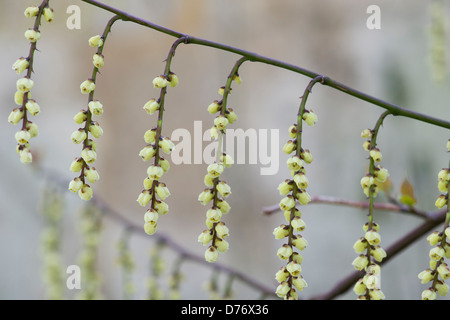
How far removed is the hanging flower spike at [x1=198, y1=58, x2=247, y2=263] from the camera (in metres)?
0.35

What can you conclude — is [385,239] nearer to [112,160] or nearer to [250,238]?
[250,238]

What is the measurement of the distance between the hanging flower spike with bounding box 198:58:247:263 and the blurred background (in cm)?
97

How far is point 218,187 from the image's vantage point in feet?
1.16

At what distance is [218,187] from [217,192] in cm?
1

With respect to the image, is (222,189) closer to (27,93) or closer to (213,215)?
(213,215)

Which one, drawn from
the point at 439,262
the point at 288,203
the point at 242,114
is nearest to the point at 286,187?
the point at 288,203

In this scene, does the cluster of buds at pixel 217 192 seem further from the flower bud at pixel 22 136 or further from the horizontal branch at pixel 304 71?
the flower bud at pixel 22 136

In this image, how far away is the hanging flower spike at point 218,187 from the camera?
35 centimetres

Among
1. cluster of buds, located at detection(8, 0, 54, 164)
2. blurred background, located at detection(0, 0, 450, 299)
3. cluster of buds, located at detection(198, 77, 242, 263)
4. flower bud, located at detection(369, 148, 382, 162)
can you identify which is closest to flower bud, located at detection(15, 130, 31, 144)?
cluster of buds, located at detection(8, 0, 54, 164)

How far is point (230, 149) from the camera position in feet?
3.78

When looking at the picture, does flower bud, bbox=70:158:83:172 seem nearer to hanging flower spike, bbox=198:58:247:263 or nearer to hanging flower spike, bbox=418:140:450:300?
hanging flower spike, bbox=198:58:247:263

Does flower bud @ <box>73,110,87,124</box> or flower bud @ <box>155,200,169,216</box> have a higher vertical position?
flower bud @ <box>73,110,87,124</box>
